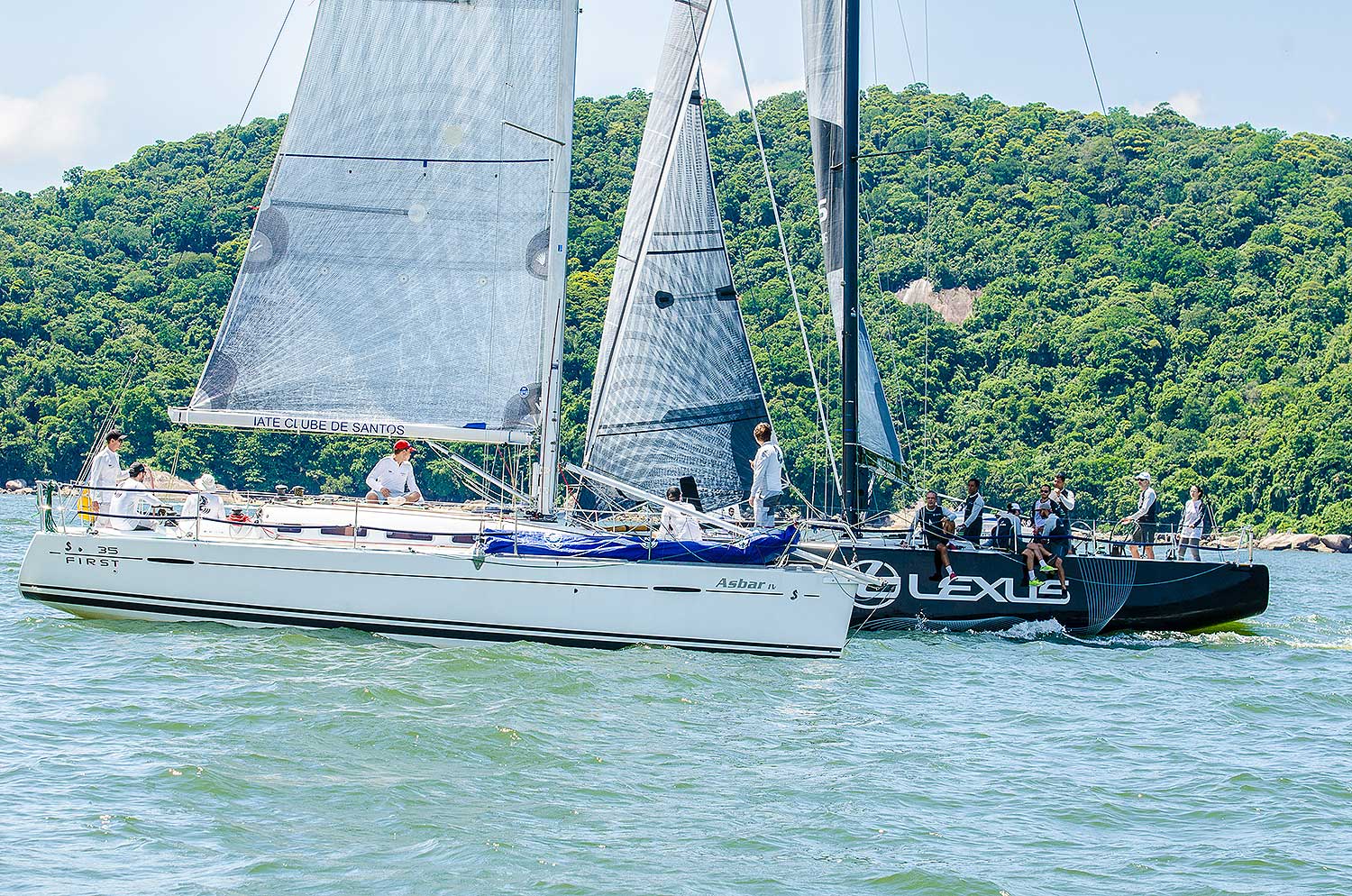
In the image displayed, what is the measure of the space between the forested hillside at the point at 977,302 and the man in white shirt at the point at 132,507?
1841 inches

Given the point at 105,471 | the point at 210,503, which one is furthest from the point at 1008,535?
the point at 105,471

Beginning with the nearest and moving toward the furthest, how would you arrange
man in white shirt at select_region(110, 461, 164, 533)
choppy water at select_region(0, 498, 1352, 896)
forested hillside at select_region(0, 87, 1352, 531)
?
choppy water at select_region(0, 498, 1352, 896)
man in white shirt at select_region(110, 461, 164, 533)
forested hillside at select_region(0, 87, 1352, 531)

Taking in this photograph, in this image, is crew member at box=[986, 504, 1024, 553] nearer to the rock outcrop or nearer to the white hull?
the white hull

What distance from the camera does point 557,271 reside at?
1534cm

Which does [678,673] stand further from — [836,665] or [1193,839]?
[1193,839]

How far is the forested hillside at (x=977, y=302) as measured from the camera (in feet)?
224

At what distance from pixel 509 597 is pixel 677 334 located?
6.63 meters

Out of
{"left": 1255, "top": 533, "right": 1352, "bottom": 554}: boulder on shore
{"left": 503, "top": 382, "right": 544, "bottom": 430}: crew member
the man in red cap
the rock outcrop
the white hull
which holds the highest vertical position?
the rock outcrop

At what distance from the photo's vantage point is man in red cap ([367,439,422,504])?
1564 cm

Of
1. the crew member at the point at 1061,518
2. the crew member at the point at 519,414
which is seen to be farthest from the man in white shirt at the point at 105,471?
the crew member at the point at 1061,518

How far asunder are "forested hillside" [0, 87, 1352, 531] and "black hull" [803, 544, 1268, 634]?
43.4 metres

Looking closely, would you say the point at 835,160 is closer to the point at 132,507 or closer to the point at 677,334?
the point at 677,334

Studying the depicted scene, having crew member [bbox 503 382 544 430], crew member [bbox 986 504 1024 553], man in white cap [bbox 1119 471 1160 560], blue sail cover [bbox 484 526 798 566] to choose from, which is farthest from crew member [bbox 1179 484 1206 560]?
crew member [bbox 503 382 544 430]

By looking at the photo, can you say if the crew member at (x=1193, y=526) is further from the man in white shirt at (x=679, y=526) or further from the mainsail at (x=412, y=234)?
the mainsail at (x=412, y=234)
